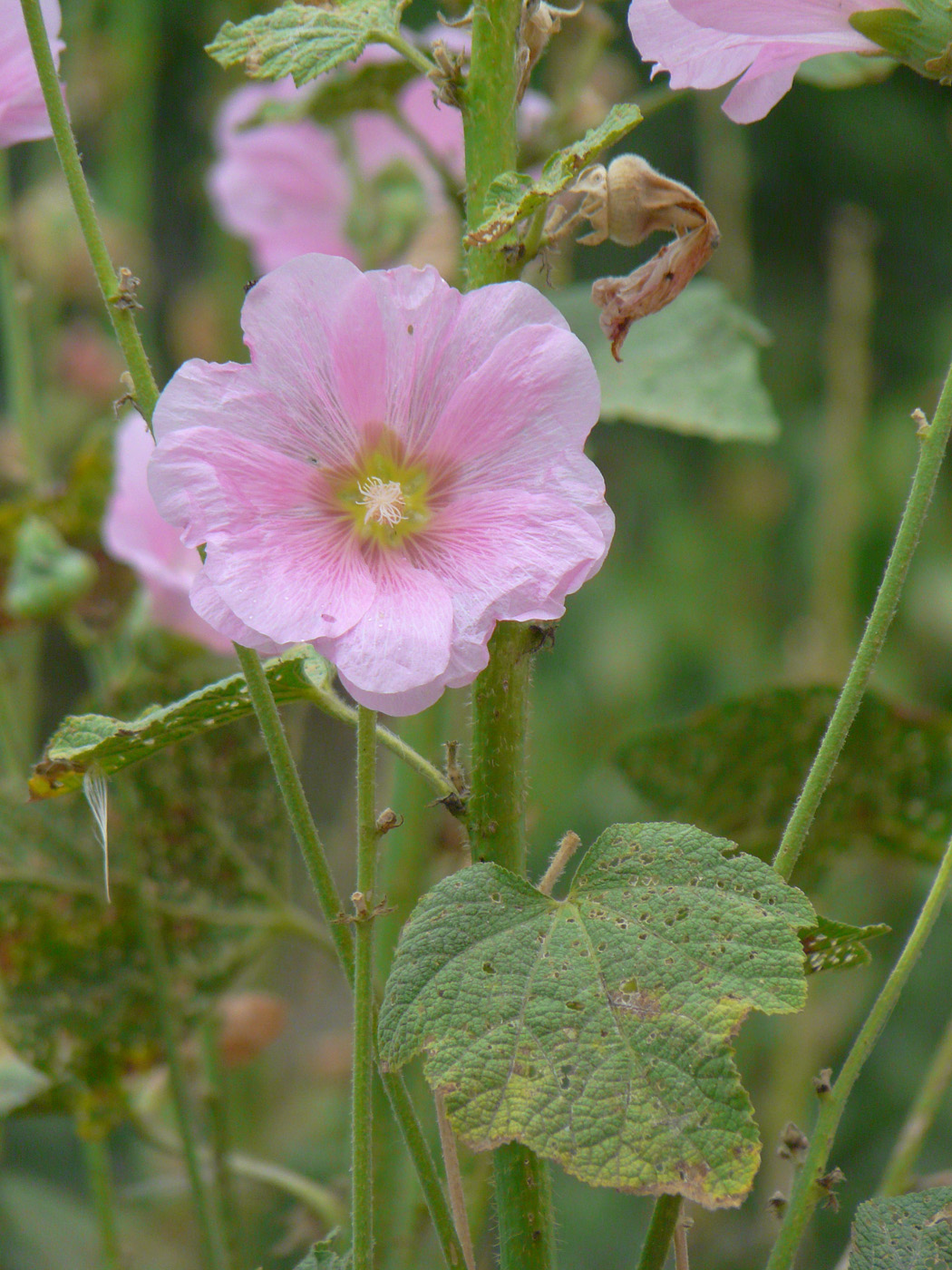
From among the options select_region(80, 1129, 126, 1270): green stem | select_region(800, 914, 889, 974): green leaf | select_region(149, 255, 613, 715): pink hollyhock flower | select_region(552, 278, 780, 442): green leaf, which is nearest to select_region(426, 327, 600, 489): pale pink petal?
select_region(149, 255, 613, 715): pink hollyhock flower

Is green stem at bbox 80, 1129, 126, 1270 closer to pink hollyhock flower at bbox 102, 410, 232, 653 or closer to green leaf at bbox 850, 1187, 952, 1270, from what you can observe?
pink hollyhock flower at bbox 102, 410, 232, 653

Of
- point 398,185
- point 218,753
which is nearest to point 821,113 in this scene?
point 398,185

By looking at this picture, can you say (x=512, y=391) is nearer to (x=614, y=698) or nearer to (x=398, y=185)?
(x=398, y=185)

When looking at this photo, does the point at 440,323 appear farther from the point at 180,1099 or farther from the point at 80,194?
the point at 180,1099

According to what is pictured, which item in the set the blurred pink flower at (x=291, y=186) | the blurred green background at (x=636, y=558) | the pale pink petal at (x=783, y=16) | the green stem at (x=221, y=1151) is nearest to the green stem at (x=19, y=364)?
the blurred green background at (x=636, y=558)

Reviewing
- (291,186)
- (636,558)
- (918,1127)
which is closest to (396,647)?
(918,1127)
